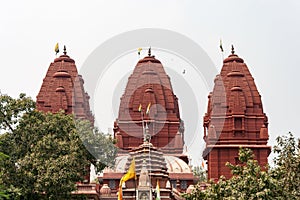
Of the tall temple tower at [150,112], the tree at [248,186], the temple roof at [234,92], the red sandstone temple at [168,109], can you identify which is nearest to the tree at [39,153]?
the tree at [248,186]

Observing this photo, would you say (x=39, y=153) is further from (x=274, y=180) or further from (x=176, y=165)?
(x=176, y=165)

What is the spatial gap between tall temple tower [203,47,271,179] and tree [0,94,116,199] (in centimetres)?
2095


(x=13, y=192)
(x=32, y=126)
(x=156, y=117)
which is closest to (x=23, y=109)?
(x=32, y=126)

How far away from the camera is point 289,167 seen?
24844 mm

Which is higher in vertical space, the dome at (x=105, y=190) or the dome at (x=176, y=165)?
the dome at (x=176, y=165)

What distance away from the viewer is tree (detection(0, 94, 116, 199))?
32688 millimetres

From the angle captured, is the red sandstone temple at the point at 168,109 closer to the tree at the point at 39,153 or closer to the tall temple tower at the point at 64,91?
the tall temple tower at the point at 64,91

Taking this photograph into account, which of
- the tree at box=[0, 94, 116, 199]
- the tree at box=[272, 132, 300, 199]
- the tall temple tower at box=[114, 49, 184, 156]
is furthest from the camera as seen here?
A: the tall temple tower at box=[114, 49, 184, 156]

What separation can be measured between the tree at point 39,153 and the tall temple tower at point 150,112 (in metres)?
20.2

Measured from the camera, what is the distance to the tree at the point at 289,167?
2475 centimetres

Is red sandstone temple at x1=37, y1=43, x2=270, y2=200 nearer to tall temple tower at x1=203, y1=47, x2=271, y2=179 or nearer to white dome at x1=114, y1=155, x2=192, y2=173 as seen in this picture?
tall temple tower at x1=203, y1=47, x2=271, y2=179

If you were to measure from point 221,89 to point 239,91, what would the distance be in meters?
1.77

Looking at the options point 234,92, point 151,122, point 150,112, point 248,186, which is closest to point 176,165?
point 151,122

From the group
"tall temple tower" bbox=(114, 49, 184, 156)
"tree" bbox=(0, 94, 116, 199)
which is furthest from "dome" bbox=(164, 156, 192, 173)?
"tree" bbox=(0, 94, 116, 199)
